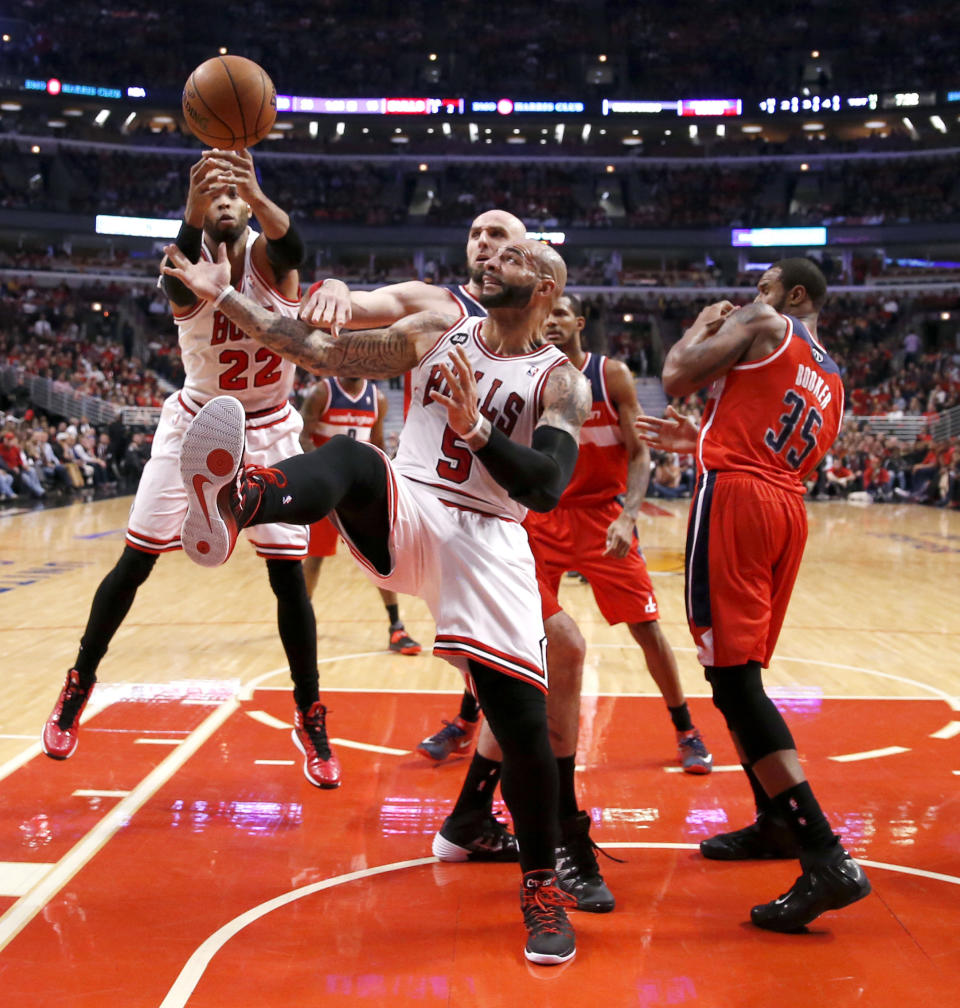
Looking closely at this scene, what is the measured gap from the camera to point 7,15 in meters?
43.5

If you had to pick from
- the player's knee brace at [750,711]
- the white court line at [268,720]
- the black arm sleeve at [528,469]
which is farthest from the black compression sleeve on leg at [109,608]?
the player's knee brace at [750,711]

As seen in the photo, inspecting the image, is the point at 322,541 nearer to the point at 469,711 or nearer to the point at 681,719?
the point at 469,711

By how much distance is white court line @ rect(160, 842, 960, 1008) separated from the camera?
102 inches

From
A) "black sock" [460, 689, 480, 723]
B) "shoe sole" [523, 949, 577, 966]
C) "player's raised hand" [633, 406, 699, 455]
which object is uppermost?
"player's raised hand" [633, 406, 699, 455]

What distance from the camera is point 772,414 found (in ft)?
11.7

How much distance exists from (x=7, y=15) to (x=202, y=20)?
26.0ft

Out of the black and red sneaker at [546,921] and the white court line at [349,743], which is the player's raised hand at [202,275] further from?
the white court line at [349,743]

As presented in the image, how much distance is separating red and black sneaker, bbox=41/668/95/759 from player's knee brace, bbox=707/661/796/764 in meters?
2.48

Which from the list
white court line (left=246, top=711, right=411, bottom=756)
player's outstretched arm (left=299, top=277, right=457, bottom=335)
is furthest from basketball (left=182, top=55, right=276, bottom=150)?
white court line (left=246, top=711, right=411, bottom=756)

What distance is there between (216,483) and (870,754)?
3.41 m

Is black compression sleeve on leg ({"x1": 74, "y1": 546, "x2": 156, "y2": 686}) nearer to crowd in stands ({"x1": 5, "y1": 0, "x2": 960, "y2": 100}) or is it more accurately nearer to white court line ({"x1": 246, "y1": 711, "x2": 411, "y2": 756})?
white court line ({"x1": 246, "y1": 711, "x2": 411, "y2": 756})

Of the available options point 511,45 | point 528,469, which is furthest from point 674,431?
point 511,45

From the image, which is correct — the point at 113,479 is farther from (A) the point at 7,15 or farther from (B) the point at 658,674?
(A) the point at 7,15

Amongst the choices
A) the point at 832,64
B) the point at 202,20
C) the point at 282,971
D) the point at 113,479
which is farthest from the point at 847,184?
the point at 282,971
